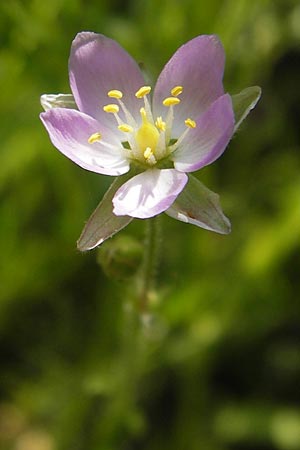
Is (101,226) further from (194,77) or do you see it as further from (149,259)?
(194,77)

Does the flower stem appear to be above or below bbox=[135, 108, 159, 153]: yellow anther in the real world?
below

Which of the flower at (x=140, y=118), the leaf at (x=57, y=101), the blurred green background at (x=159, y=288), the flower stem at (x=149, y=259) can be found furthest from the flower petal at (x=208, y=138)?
the blurred green background at (x=159, y=288)

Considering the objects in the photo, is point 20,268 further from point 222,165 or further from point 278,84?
point 278,84

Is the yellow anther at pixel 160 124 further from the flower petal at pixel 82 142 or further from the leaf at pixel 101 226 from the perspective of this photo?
the leaf at pixel 101 226

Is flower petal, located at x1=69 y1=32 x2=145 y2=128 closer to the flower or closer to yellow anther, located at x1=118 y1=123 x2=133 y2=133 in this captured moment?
the flower

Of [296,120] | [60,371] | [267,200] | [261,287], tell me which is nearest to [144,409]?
[60,371]

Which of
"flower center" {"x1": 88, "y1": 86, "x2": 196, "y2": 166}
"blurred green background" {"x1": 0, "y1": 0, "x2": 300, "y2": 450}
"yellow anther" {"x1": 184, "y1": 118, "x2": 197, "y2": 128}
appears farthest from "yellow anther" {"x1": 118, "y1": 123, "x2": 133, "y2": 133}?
"blurred green background" {"x1": 0, "y1": 0, "x2": 300, "y2": 450}
